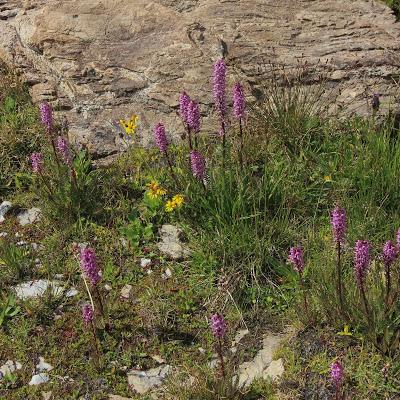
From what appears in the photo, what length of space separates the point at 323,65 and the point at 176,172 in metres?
2.08

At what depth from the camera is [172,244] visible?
5305mm

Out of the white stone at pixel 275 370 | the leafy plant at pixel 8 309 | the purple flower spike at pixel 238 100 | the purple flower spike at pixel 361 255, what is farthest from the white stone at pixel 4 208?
the purple flower spike at pixel 361 255

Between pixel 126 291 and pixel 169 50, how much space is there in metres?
2.88

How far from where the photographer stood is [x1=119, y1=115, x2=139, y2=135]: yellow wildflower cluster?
5969mm

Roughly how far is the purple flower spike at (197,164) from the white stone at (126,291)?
41.5 inches

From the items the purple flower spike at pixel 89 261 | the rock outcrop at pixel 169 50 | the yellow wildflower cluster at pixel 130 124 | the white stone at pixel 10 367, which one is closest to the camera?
the purple flower spike at pixel 89 261

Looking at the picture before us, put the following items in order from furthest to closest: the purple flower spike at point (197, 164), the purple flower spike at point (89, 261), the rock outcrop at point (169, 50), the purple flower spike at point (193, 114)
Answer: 1. the rock outcrop at point (169, 50)
2. the purple flower spike at point (197, 164)
3. the purple flower spike at point (193, 114)
4. the purple flower spike at point (89, 261)

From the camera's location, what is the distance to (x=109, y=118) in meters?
6.35

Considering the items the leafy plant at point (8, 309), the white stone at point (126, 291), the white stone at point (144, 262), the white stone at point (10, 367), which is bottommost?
the white stone at point (10, 367)

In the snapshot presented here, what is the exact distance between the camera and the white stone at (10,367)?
4.38 metres

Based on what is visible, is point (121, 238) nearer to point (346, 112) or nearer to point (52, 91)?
point (52, 91)

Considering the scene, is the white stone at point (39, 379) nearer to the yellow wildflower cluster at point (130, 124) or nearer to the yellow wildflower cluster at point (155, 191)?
the yellow wildflower cluster at point (155, 191)

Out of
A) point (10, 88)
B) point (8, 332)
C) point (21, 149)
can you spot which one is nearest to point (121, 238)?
point (8, 332)

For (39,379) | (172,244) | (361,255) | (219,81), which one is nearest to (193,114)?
(219,81)
